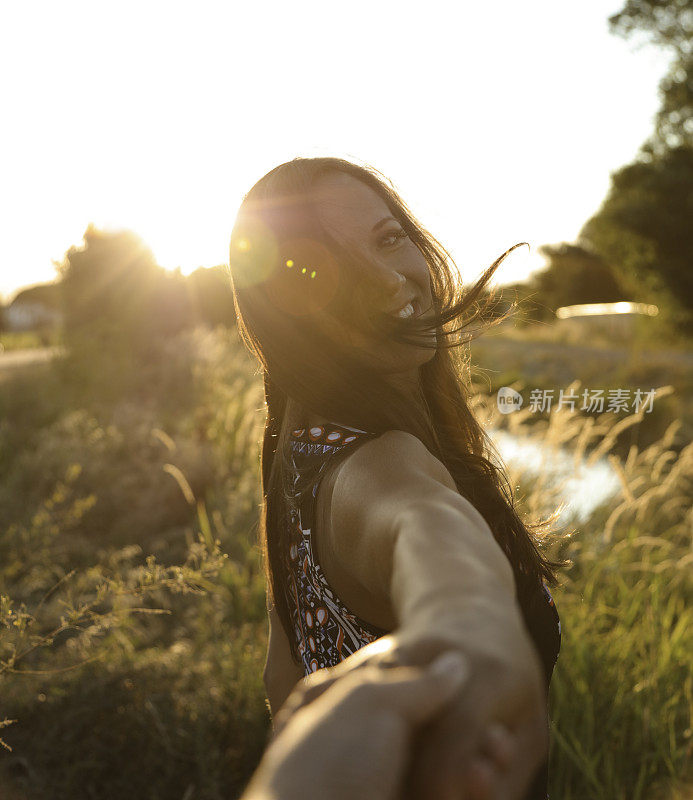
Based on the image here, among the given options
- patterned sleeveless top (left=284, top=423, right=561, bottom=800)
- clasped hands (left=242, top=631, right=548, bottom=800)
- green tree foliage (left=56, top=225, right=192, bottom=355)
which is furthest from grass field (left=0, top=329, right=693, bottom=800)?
green tree foliage (left=56, top=225, right=192, bottom=355)

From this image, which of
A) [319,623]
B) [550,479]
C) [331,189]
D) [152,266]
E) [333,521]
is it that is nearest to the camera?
[333,521]

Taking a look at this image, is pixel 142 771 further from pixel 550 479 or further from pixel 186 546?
pixel 550 479

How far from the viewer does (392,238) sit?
1.40 m

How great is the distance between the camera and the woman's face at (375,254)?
50.7 inches

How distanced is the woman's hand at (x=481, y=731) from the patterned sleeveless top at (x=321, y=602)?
1.98ft

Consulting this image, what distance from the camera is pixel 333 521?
97 centimetres

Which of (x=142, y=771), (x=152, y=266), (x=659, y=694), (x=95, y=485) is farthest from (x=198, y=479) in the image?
(x=152, y=266)

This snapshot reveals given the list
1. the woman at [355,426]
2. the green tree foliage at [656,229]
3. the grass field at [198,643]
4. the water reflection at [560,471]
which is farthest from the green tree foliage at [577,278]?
the woman at [355,426]

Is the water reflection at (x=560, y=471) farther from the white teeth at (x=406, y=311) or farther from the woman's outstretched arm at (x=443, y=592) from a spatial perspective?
the woman's outstretched arm at (x=443, y=592)

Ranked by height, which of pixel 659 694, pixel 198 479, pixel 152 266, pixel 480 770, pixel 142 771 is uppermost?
pixel 152 266

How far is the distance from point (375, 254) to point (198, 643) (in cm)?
264

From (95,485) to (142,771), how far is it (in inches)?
135

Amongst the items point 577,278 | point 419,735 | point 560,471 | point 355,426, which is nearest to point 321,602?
point 355,426

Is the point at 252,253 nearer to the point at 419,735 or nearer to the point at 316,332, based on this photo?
the point at 316,332
